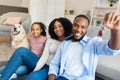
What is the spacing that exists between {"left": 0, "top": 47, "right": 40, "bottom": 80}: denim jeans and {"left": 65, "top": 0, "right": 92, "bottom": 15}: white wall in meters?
2.55

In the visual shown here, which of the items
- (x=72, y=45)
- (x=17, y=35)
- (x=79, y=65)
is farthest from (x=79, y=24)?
(x=17, y=35)

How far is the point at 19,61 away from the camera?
1.93m

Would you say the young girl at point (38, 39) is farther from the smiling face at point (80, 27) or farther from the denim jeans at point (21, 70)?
the smiling face at point (80, 27)

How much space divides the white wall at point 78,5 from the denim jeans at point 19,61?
2.55 m

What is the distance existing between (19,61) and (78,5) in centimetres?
283

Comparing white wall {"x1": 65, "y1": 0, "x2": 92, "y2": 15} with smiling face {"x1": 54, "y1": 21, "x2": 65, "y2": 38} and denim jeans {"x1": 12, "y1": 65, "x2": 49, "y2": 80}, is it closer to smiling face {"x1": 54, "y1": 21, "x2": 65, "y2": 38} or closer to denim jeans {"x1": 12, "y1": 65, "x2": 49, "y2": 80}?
smiling face {"x1": 54, "y1": 21, "x2": 65, "y2": 38}

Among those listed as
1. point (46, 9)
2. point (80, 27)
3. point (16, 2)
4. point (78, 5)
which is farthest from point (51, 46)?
point (16, 2)

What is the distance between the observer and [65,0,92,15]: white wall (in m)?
4.33

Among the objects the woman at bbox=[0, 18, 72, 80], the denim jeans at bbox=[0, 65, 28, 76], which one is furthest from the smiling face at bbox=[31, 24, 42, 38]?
the denim jeans at bbox=[0, 65, 28, 76]

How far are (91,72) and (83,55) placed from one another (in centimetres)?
15

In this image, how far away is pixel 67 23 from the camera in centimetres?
203

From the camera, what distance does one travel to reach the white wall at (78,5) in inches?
170

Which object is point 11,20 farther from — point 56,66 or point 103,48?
point 103,48

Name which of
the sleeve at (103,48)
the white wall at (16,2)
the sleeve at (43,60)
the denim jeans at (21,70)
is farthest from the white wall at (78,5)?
the sleeve at (103,48)
